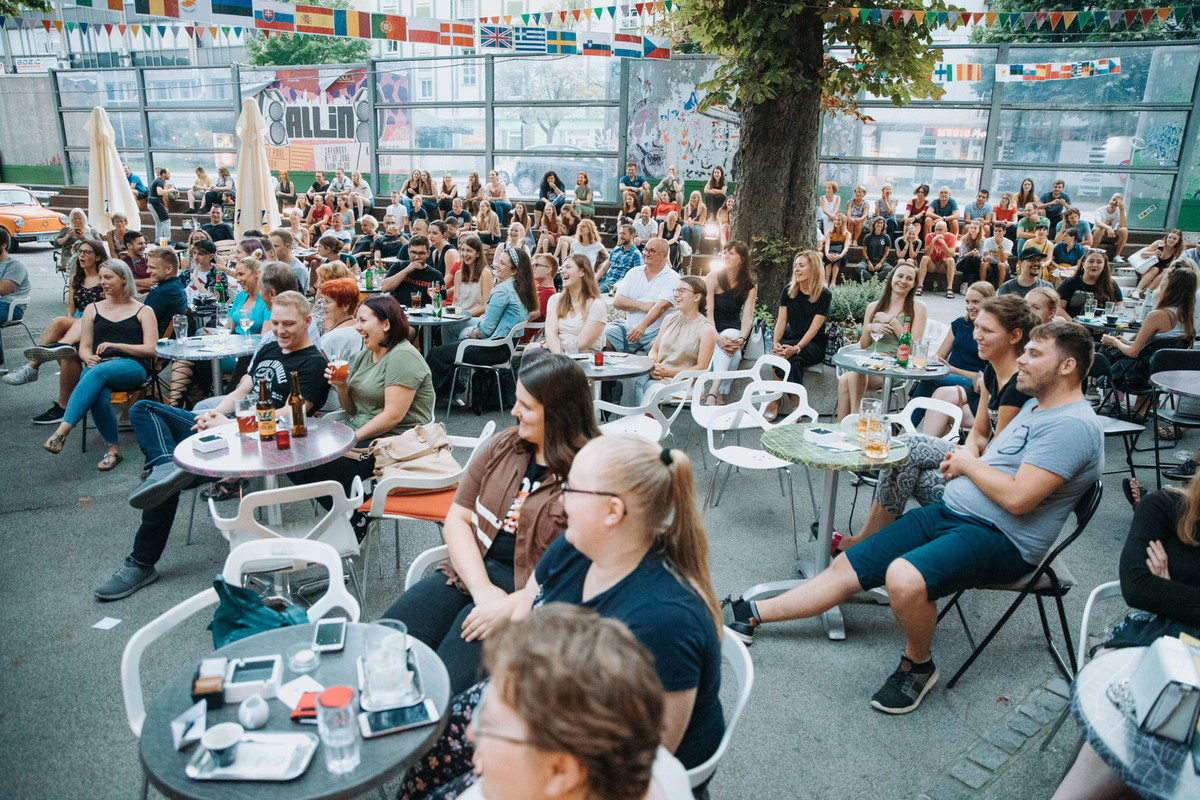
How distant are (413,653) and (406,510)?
4.98 ft

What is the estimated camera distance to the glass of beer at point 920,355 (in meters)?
5.31

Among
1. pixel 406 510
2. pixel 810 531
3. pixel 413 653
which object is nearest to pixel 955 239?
pixel 810 531

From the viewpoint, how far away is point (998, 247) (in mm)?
12359

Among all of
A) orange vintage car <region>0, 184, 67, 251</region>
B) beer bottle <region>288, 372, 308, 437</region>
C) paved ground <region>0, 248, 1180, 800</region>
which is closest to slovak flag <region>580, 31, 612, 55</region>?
paved ground <region>0, 248, 1180, 800</region>

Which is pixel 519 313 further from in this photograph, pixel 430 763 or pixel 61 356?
pixel 430 763

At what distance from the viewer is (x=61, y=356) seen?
227 inches

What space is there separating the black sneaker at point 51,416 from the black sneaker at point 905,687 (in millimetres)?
6143

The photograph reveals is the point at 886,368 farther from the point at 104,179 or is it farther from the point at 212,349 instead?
the point at 104,179

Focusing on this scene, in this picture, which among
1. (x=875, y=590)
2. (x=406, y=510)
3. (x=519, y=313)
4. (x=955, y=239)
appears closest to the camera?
(x=406, y=510)

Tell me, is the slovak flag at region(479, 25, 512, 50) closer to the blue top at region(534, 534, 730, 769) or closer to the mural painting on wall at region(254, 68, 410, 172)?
the mural painting on wall at region(254, 68, 410, 172)

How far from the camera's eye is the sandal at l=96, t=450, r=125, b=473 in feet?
16.8

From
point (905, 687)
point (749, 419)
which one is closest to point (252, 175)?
point (749, 419)

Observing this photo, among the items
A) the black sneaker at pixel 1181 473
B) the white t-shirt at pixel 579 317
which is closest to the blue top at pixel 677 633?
the white t-shirt at pixel 579 317

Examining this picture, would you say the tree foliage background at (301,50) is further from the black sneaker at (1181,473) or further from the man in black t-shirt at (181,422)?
the black sneaker at (1181,473)
